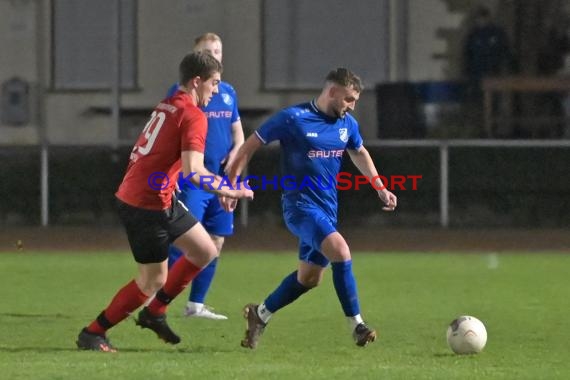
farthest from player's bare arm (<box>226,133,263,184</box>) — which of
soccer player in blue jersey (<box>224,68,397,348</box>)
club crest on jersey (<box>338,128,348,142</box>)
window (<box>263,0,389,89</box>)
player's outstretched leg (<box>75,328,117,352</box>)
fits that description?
window (<box>263,0,389,89</box>)

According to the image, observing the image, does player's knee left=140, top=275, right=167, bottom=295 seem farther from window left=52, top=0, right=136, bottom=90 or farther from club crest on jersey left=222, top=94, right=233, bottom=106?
window left=52, top=0, right=136, bottom=90

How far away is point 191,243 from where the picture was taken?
31.1ft

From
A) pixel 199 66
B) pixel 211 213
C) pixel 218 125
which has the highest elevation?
pixel 199 66

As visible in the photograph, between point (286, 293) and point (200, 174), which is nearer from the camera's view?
point (200, 174)

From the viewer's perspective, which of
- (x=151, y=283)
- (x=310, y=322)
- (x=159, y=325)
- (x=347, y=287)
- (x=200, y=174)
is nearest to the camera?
(x=200, y=174)

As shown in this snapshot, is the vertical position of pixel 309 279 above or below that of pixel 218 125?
below

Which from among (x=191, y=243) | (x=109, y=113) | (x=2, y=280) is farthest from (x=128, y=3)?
(x=191, y=243)

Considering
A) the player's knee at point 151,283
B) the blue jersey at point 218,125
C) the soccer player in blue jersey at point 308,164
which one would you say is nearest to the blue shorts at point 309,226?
the soccer player in blue jersey at point 308,164

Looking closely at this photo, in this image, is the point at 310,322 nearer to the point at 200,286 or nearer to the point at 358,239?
the point at 200,286

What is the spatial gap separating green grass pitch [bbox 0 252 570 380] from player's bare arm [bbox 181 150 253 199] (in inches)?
35.2

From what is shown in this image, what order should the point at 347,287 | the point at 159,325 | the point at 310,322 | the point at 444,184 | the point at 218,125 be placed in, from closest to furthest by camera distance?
the point at 347,287 < the point at 159,325 < the point at 310,322 < the point at 218,125 < the point at 444,184

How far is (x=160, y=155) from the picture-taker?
925 cm

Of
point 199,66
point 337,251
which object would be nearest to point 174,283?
point 337,251

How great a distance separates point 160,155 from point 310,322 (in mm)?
2392
